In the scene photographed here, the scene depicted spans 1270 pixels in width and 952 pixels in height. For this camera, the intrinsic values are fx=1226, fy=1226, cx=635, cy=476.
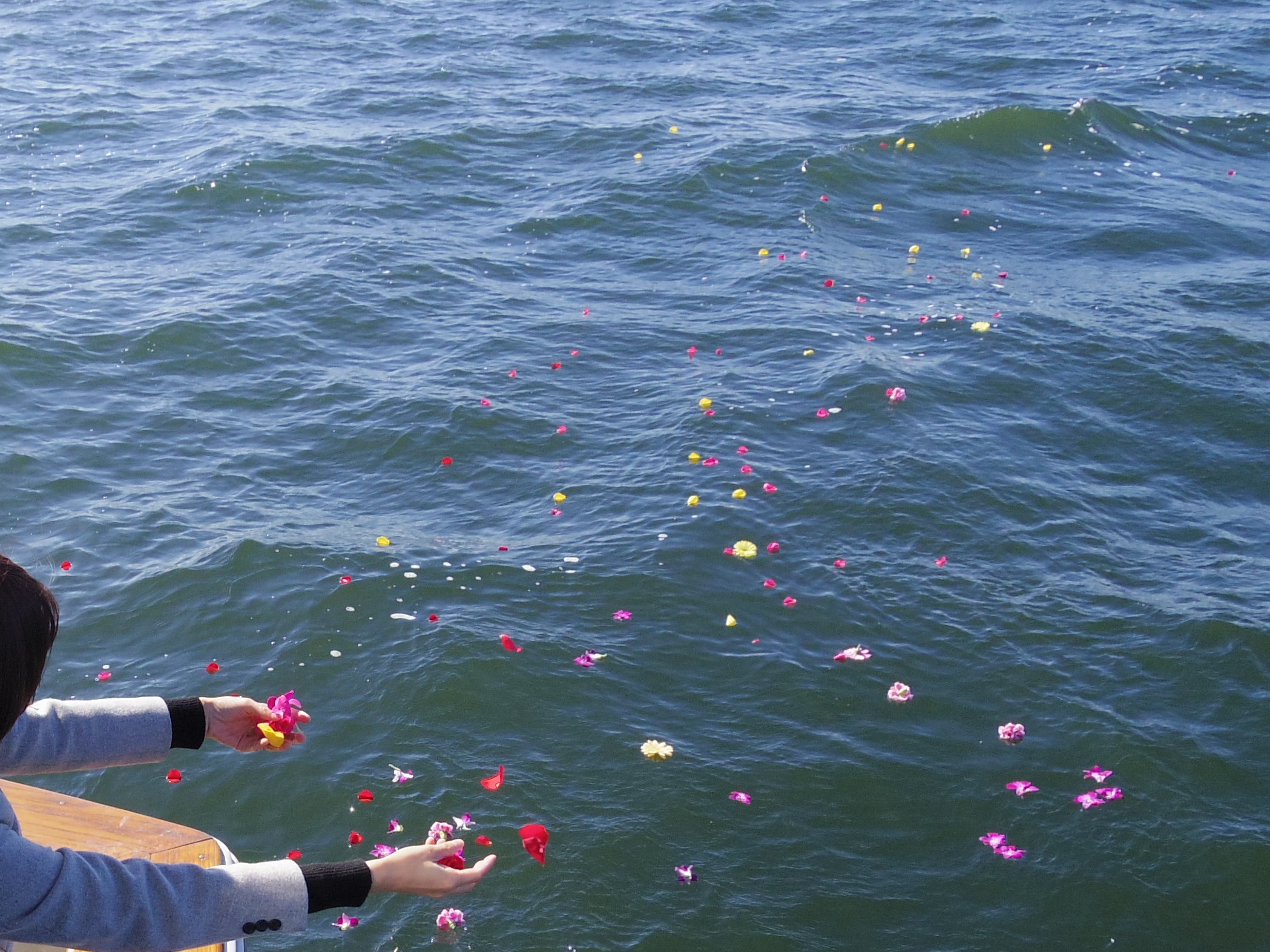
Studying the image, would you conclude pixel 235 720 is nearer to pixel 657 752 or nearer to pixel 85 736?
pixel 85 736

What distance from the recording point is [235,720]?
4289 mm

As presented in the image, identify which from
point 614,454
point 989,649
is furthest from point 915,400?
point 989,649

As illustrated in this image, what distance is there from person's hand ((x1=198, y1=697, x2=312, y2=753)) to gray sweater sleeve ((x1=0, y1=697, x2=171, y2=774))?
16cm

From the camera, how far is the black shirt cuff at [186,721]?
4125mm

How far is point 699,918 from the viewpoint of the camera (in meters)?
6.50

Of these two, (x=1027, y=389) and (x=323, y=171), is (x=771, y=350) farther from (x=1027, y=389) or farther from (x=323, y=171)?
(x=323, y=171)

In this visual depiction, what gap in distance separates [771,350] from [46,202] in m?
10.1

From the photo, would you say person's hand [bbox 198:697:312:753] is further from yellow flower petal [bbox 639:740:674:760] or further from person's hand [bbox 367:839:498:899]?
yellow flower petal [bbox 639:740:674:760]

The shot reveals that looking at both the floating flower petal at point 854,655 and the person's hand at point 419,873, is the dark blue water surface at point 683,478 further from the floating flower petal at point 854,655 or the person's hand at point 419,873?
the person's hand at point 419,873

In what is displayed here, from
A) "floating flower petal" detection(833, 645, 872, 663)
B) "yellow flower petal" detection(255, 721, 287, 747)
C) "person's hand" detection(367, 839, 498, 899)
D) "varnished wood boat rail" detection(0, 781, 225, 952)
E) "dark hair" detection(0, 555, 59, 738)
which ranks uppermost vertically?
"dark hair" detection(0, 555, 59, 738)

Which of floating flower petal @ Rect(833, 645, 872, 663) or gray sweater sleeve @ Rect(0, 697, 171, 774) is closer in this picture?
gray sweater sleeve @ Rect(0, 697, 171, 774)

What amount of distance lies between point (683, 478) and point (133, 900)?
7510 millimetres

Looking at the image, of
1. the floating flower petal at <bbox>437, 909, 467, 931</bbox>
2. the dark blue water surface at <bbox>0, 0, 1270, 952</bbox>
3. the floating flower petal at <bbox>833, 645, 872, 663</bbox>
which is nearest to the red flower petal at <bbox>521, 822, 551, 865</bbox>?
the dark blue water surface at <bbox>0, 0, 1270, 952</bbox>

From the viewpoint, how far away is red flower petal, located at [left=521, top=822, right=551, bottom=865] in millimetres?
5648
